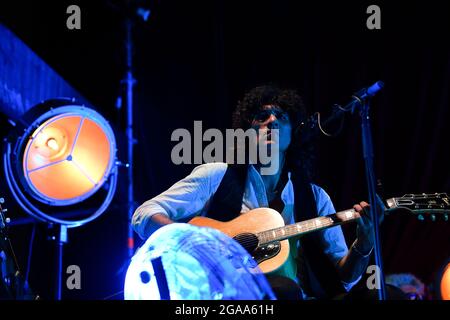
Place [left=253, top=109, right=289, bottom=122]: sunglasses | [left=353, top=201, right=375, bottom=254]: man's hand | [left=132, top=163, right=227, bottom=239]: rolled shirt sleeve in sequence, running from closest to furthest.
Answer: [left=132, top=163, right=227, bottom=239]: rolled shirt sleeve
[left=353, top=201, right=375, bottom=254]: man's hand
[left=253, top=109, right=289, bottom=122]: sunglasses

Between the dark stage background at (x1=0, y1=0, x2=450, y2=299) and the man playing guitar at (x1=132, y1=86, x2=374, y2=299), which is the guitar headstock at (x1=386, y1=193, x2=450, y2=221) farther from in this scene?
the dark stage background at (x1=0, y1=0, x2=450, y2=299)

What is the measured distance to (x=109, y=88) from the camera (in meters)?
4.59

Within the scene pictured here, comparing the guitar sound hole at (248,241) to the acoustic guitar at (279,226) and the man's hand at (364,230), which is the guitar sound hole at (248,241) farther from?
the man's hand at (364,230)

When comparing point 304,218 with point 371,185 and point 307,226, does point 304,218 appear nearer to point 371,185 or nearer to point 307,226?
point 307,226

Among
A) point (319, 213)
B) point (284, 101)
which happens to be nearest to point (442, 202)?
point (319, 213)

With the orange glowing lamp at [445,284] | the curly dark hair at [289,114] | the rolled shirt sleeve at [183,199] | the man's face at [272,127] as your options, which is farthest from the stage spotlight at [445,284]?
the rolled shirt sleeve at [183,199]

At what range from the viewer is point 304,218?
2.99 metres

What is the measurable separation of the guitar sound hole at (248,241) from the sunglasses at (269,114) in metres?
0.90

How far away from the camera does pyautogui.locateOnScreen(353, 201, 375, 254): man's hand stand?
2.73 meters

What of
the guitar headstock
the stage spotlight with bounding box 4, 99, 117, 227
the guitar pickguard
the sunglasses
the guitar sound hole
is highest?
the sunglasses

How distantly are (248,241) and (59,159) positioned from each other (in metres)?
1.85

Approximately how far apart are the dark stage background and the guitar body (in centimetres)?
142

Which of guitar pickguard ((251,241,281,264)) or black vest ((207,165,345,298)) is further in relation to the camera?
black vest ((207,165,345,298))

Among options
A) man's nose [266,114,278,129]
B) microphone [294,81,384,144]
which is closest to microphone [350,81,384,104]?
microphone [294,81,384,144]
